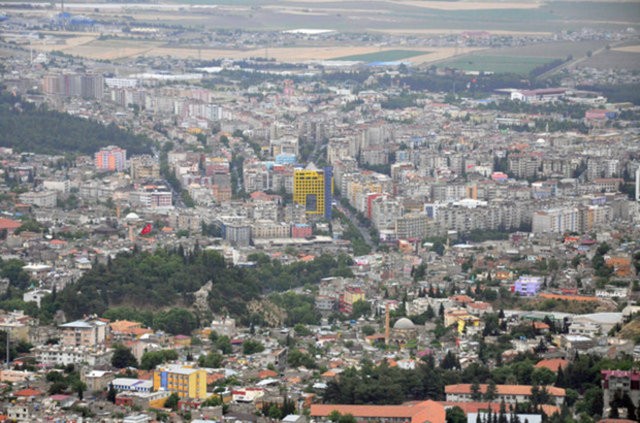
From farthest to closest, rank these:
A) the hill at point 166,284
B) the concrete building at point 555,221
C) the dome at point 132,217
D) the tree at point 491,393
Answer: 1. the concrete building at point 555,221
2. the dome at point 132,217
3. the hill at point 166,284
4. the tree at point 491,393

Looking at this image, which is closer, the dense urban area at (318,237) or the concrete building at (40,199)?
the dense urban area at (318,237)

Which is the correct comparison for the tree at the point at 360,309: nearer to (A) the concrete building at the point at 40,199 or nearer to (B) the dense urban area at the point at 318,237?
(B) the dense urban area at the point at 318,237

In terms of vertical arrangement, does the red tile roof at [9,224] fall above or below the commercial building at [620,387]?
below

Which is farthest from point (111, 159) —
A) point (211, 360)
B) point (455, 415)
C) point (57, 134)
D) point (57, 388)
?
point (455, 415)

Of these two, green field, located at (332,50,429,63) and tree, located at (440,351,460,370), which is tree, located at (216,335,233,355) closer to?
tree, located at (440,351,460,370)

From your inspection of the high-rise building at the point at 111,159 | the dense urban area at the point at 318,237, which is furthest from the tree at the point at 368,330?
the high-rise building at the point at 111,159

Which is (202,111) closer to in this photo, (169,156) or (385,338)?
(169,156)

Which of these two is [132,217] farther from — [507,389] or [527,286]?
[507,389]
